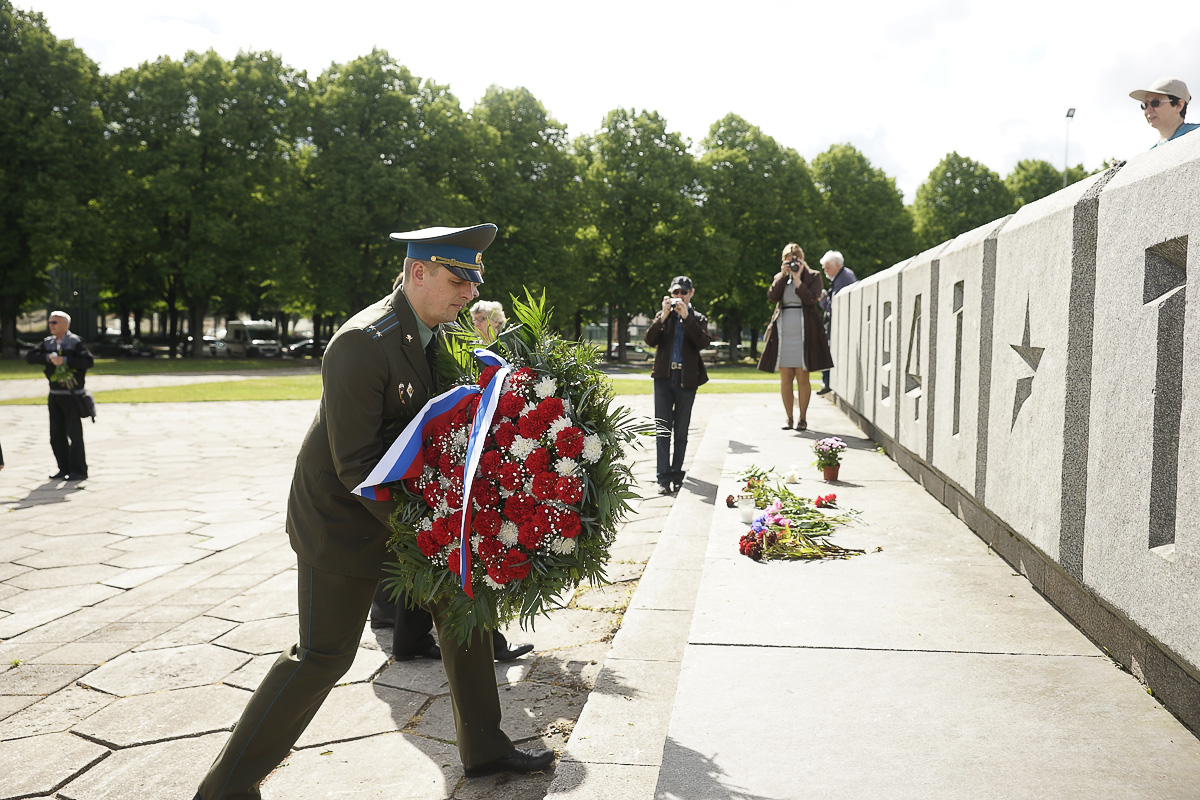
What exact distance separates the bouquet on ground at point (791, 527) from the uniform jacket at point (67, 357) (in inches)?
328

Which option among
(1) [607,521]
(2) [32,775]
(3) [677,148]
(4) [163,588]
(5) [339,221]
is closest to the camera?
(1) [607,521]

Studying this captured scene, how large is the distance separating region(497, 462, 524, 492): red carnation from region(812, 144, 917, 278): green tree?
46.0m

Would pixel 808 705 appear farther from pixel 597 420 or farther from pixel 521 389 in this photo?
pixel 521 389

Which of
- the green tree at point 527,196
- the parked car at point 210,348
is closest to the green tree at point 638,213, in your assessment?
the green tree at point 527,196

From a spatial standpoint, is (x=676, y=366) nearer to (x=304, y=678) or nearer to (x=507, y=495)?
(x=507, y=495)

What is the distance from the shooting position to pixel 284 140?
41.2 metres

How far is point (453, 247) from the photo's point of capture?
2920 millimetres

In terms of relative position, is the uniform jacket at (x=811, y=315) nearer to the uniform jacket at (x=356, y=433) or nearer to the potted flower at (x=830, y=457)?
the potted flower at (x=830, y=457)

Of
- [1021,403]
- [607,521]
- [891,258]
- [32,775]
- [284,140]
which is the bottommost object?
[32,775]

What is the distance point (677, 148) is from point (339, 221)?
58.7 feet

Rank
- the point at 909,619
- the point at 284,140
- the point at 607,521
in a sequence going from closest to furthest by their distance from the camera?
the point at 607,521
the point at 909,619
the point at 284,140

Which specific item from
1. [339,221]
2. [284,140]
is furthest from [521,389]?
[284,140]

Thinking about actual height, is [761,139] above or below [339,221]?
above

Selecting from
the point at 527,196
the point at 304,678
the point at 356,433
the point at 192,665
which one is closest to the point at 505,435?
the point at 356,433
